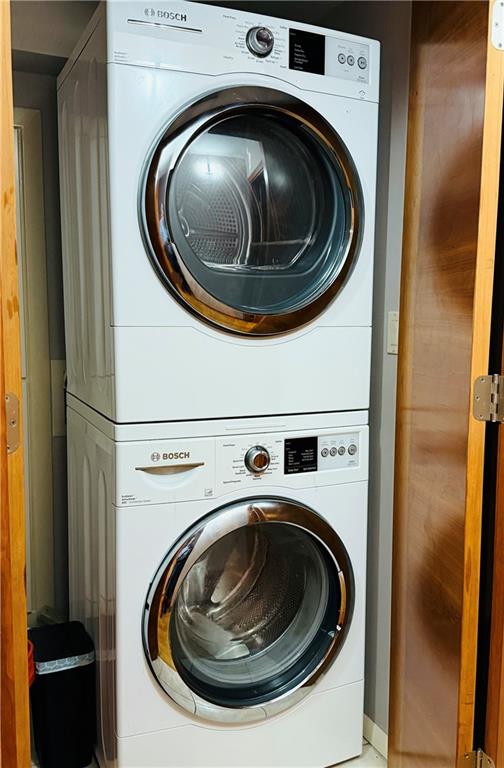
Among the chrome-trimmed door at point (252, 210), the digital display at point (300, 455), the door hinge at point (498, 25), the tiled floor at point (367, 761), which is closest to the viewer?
the door hinge at point (498, 25)

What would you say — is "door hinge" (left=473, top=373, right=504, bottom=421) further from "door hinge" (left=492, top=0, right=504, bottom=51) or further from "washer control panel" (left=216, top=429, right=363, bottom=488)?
"door hinge" (left=492, top=0, right=504, bottom=51)

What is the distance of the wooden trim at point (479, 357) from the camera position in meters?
1.46

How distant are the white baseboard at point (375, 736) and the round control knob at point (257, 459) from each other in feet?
3.11

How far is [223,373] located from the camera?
1670 mm

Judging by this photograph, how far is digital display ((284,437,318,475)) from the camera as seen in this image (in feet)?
5.78

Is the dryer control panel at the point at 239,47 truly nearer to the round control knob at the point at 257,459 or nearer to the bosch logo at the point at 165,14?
the bosch logo at the point at 165,14

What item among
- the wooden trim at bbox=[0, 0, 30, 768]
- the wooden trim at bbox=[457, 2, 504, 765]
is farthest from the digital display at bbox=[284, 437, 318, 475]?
the wooden trim at bbox=[0, 0, 30, 768]

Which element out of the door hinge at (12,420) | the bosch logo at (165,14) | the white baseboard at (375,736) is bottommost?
the white baseboard at (375,736)

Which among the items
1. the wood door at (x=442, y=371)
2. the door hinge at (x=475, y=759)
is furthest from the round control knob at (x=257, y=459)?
the door hinge at (x=475, y=759)

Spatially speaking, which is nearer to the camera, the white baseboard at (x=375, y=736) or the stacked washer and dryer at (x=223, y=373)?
the stacked washer and dryer at (x=223, y=373)

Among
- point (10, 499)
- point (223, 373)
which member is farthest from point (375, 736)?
point (10, 499)

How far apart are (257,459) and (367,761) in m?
1.01

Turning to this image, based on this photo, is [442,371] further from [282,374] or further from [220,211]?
[220,211]

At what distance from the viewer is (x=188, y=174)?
63.3 inches
